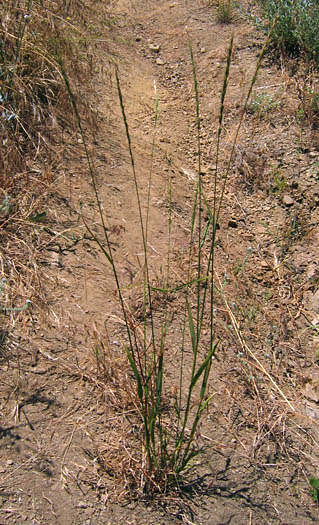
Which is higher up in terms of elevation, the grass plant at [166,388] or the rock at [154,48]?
the rock at [154,48]

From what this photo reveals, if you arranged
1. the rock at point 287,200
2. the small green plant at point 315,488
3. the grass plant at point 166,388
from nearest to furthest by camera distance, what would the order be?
the grass plant at point 166,388 < the small green plant at point 315,488 < the rock at point 287,200

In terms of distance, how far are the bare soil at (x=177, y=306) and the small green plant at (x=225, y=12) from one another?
0.05m

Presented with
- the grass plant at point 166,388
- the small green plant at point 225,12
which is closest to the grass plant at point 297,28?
the small green plant at point 225,12

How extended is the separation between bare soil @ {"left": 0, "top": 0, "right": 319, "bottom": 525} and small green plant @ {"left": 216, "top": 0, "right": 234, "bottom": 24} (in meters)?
0.05

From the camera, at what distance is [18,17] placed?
11.1 feet

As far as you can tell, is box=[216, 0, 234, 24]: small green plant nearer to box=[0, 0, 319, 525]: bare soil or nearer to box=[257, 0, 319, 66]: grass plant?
box=[0, 0, 319, 525]: bare soil

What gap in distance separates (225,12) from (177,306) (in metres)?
3.12

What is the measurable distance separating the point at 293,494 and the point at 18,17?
2984 mm

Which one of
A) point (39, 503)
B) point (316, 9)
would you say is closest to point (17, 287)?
point (39, 503)

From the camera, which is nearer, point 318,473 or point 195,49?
point 318,473

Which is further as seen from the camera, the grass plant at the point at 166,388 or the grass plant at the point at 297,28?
the grass plant at the point at 297,28

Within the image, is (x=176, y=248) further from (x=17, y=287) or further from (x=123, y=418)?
(x=123, y=418)

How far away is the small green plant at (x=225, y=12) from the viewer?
4829mm

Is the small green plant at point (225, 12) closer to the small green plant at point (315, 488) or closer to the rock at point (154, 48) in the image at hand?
the rock at point (154, 48)
